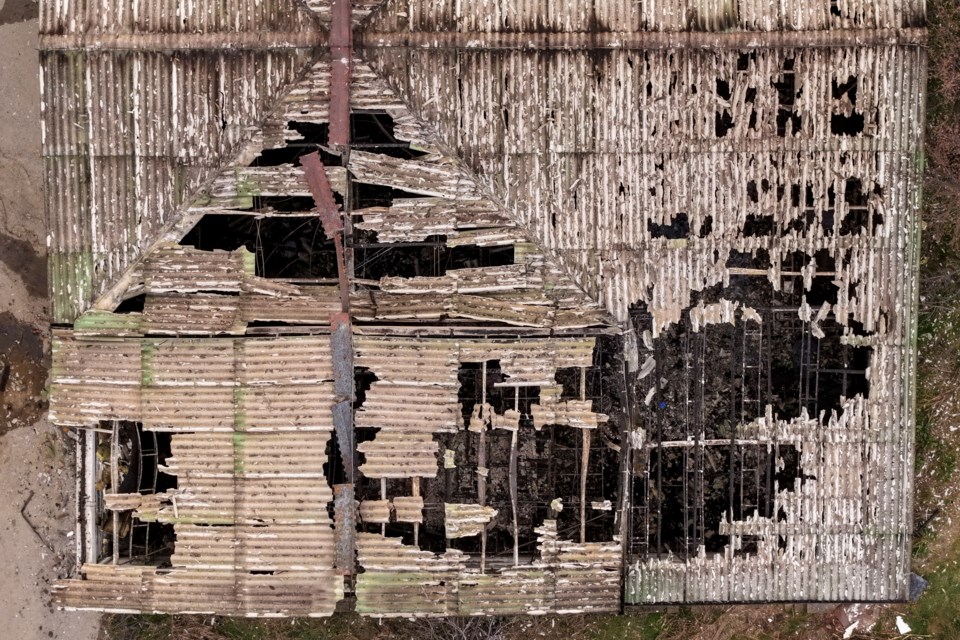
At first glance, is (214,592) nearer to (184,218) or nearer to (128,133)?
(184,218)

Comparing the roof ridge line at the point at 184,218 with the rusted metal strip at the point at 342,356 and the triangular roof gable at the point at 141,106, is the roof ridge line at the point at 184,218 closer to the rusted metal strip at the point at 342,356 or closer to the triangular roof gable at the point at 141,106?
the triangular roof gable at the point at 141,106

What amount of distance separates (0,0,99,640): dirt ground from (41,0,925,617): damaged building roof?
11.1 ft

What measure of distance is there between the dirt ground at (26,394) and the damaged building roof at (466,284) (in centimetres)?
339

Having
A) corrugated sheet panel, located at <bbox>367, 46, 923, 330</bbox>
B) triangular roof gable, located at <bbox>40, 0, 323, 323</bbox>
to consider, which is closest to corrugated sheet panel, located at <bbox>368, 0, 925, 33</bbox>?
corrugated sheet panel, located at <bbox>367, 46, 923, 330</bbox>

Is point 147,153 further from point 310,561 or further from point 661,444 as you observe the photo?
point 661,444

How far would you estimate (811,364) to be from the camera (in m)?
13.1

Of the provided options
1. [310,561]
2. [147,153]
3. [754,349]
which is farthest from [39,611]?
[754,349]

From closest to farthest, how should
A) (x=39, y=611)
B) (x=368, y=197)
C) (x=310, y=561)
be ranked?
(x=310, y=561) → (x=368, y=197) → (x=39, y=611)

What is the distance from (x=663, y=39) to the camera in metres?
12.5

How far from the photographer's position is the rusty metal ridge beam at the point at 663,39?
12352 millimetres

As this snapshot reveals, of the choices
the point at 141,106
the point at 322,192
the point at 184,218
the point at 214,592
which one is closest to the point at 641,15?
the point at 322,192

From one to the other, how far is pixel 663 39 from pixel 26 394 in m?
14.9

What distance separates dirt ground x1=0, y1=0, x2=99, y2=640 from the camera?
1505cm

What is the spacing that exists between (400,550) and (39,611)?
8799 millimetres
